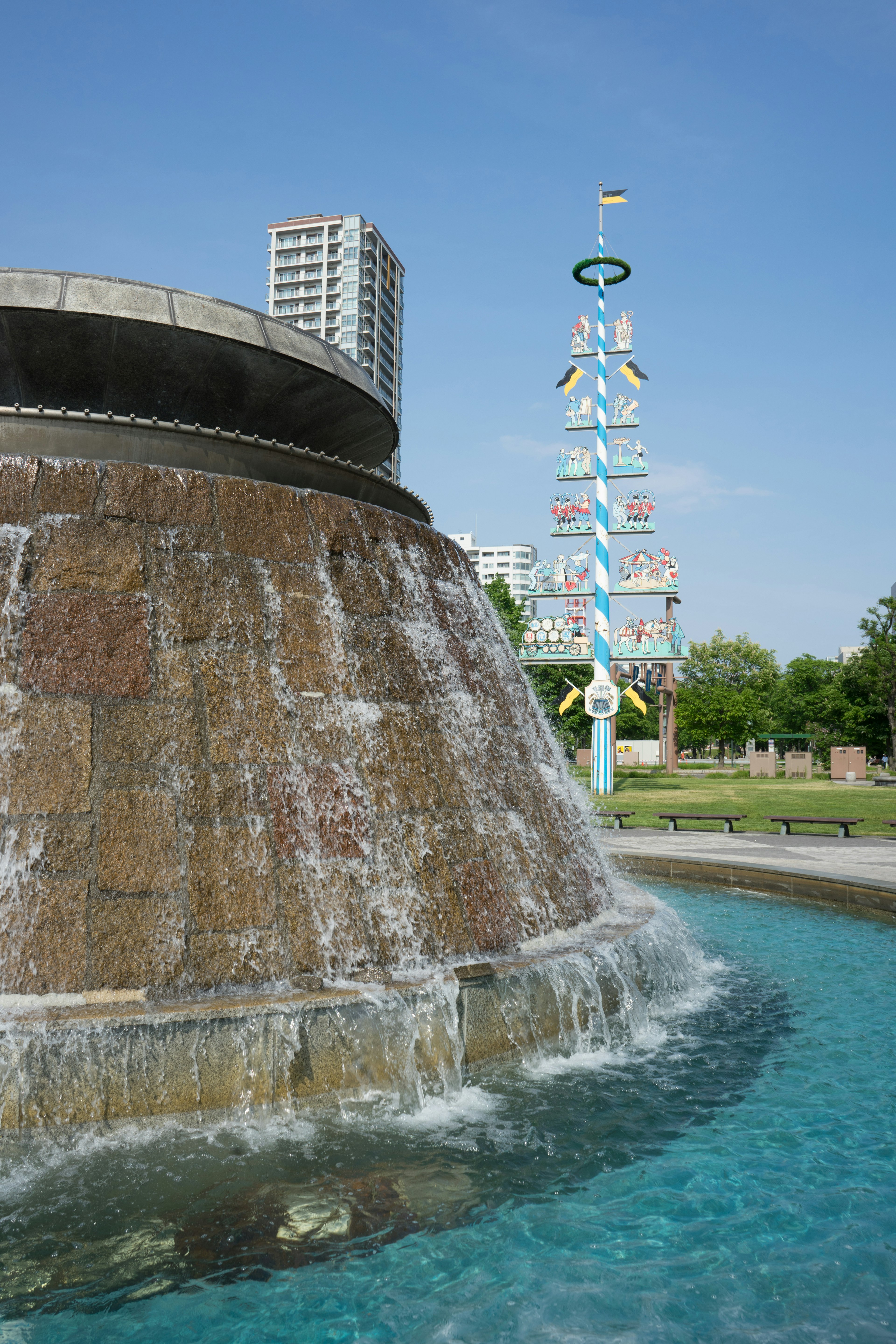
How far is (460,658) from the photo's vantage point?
625 centimetres

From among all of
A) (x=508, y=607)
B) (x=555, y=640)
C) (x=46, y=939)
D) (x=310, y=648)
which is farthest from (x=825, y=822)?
(x=508, y=607)

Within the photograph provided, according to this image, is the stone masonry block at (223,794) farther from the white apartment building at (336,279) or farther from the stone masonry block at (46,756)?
the white apartment building at (336,279)

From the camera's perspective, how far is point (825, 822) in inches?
682

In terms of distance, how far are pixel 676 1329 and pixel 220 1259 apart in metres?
1.46

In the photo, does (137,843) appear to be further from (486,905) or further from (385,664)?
(486,905)

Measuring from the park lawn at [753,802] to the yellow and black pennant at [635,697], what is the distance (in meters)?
3.03

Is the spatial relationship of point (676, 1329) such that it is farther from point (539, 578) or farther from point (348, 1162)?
point (539, 578)

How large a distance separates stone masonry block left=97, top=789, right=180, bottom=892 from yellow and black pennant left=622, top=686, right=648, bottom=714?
30825mm

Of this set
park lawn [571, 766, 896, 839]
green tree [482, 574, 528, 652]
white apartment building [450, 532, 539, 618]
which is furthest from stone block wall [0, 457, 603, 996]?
white apartment building [450, 532, 539, 618]

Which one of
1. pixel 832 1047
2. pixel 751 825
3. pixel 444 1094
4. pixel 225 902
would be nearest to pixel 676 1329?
pixel 444 1094

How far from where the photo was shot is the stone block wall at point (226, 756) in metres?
4.19

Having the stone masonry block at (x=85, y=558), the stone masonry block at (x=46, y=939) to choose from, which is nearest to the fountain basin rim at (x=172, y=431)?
the stone masonry block at (x=85, y=558)

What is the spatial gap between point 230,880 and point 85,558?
74.8 inches

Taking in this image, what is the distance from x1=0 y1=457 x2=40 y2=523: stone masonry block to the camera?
15.7 feet
